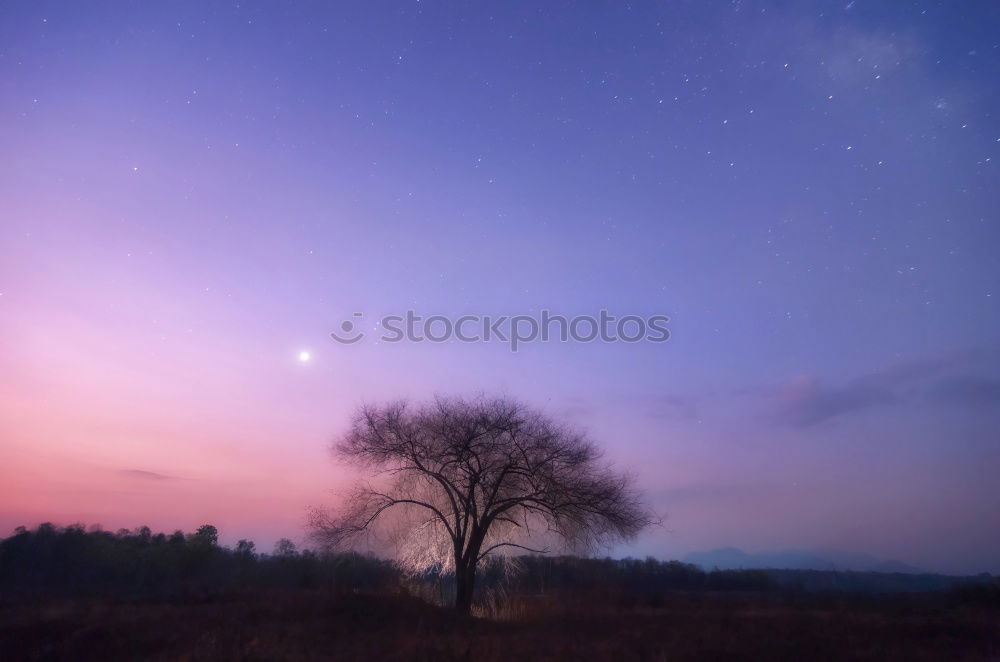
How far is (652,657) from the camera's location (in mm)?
13742

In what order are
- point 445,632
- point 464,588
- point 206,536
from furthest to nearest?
point 206,536
point 464,588
point 445,632

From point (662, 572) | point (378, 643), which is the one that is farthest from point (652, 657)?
point (662, 572)

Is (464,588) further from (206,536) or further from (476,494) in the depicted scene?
(206,536)

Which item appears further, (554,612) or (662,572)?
(662,572)

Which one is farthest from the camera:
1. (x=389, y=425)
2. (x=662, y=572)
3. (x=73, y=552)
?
(x=662, y=572)

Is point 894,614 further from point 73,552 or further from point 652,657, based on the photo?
point 73,552

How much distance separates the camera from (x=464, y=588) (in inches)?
913

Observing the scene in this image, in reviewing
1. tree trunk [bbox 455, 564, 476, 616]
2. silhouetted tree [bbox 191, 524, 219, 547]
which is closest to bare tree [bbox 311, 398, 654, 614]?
tree trunk [bbox 455, 564, 476, 616]

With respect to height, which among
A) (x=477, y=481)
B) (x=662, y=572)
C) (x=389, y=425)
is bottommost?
(x=662, y=572)

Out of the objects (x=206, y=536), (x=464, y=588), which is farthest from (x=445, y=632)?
(x=206, y=536)

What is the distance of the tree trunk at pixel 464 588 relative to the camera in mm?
22562

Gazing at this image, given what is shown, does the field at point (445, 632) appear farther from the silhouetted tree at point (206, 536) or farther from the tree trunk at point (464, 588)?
the silhouetted tree at point (206, 536)

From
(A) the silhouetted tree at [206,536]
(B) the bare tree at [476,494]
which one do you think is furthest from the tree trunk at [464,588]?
(A) the silhouetted tree at [206,536]

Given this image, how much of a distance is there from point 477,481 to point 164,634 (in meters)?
11.6
